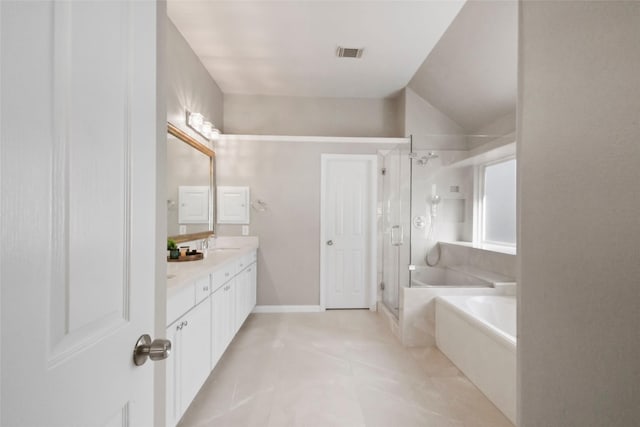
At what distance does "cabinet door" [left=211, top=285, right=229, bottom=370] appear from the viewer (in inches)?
88.4

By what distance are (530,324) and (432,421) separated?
55.6 inches

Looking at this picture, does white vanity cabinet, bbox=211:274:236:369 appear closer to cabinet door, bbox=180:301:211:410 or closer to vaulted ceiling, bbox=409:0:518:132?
cabinet door, bbox=180:301:211:410

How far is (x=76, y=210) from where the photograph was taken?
0.50 meters

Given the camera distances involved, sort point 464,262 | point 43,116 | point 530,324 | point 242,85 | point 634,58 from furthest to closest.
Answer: point 242,85 < point 464,262 < point 530,324 < point 634,58 < point 43,116

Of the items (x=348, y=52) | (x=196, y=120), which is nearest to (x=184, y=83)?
(x=196, y=120)

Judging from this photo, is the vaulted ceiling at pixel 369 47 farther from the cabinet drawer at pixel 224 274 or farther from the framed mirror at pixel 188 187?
the cabinet drawer at pixel 224 274

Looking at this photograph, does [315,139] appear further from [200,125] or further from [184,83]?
[184,83]

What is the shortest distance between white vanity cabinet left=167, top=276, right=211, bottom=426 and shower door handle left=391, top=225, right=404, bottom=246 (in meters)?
2.15

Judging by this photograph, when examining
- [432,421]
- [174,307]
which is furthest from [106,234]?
[432,421]

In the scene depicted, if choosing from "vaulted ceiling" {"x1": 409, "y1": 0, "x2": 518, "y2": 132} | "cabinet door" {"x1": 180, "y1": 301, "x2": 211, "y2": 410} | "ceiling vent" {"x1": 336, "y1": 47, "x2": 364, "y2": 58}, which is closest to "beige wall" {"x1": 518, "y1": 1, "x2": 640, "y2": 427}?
"cabinet door" {"x1": 180, "y1": 301, "x2": 211, "y2": 410}

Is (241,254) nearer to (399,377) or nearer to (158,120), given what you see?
(399,377)

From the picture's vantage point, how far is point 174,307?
159 cm

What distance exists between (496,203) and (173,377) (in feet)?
10.7

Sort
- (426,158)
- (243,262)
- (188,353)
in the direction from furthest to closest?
(426,158) → (243,262) → (188,353)
